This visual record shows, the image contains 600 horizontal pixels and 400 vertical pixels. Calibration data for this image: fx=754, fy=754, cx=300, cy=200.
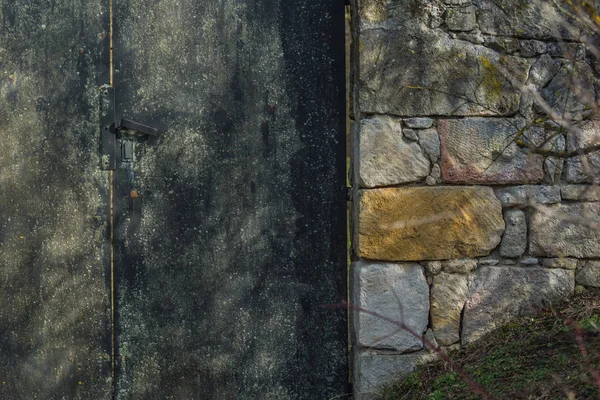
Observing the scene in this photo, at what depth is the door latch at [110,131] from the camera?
3518 mm

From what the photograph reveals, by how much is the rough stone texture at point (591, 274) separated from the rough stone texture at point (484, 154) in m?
0.45

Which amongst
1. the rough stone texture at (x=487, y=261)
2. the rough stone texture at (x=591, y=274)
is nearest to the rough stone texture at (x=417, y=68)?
the rough stone texture at (x=487, y=261)

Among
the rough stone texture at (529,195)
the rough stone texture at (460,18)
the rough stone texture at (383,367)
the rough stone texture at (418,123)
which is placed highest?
the rough stone texture at (460,18)

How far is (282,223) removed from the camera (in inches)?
140

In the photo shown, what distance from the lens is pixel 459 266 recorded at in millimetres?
3324

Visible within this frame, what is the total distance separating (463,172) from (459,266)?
0.41m

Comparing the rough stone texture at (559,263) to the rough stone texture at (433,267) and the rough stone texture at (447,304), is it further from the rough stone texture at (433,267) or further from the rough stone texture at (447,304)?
the rough stone texture at (433,267)

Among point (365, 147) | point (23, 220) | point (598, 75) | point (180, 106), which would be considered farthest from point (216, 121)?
point (598, 75)

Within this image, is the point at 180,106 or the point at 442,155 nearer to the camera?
the point at 442,155

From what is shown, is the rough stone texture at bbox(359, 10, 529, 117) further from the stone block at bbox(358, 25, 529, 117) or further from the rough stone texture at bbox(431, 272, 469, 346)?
the rough stone texture at bbox(431, 272, 469, 346)

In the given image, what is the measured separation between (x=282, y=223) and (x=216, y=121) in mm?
572

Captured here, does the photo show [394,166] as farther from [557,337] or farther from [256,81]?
[557,337]

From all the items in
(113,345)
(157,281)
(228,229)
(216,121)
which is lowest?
(113,345)

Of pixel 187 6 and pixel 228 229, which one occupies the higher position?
pixel 187 6
